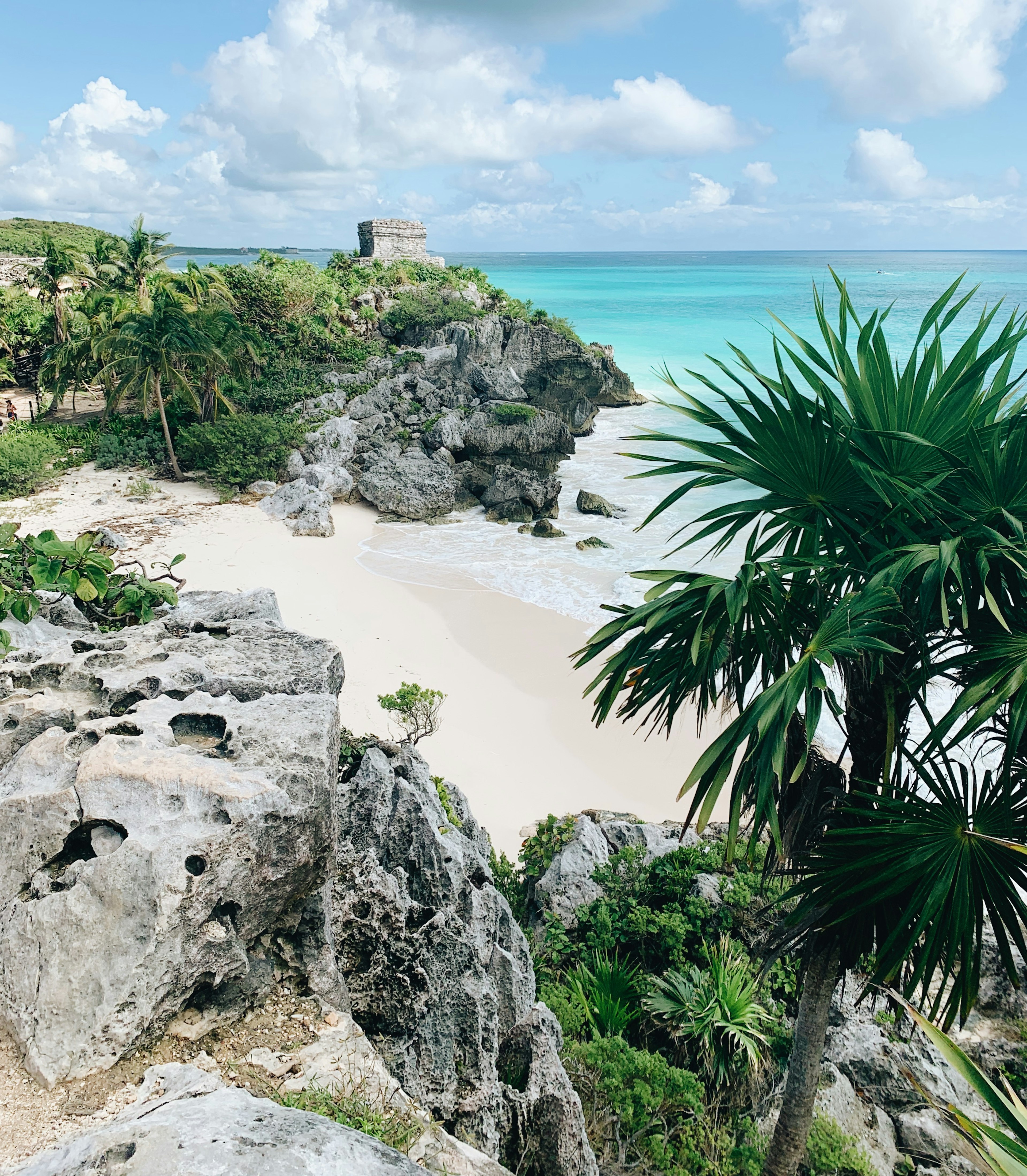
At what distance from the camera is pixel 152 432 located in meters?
23.9

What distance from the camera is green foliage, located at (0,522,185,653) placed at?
17.6 feet

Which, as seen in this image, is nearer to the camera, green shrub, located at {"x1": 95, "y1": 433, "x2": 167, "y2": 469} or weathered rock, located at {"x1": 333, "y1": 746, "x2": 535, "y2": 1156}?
weathered rock, located at {"x1": 333, "y1": 746, "x2": 535, "y2": 1156}

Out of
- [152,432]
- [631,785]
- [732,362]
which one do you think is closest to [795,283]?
[732,362]

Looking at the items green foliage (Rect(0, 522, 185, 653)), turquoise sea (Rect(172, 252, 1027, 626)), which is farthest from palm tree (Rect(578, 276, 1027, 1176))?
green foliage (Rect(0, 522, 185, 653))

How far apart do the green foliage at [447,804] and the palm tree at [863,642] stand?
2425mm

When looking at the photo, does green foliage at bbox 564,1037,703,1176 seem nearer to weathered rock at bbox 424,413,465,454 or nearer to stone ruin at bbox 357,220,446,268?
weathered rock at bbox 424,413,465,454

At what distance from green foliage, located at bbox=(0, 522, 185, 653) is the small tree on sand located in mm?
3099

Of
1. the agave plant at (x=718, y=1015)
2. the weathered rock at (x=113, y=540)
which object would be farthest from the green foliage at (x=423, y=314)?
the agave plant at (x=718, y=1015)

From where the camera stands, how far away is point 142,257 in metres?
28.2

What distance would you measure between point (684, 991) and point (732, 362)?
5098cm

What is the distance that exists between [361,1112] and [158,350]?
21486mm

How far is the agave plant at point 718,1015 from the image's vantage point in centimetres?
580

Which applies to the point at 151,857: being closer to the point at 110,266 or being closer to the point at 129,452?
the point at 129,452

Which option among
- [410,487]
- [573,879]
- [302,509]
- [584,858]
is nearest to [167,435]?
Answer: [302,509]
